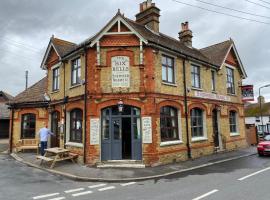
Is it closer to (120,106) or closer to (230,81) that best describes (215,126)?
(230,81)

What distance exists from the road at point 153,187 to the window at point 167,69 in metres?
5.29

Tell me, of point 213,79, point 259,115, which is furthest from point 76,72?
point 259,115

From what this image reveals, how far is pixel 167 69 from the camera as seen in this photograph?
14.7 metres

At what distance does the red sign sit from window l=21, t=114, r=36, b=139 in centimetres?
1666

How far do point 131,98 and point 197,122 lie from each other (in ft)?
18.4

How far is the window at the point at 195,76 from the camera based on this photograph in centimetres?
1655

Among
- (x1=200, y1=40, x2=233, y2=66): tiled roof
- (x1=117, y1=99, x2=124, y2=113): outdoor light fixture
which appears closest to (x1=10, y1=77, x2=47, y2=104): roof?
(x1=117, y1=99, x2=124, y2=113): outdoor light fixture

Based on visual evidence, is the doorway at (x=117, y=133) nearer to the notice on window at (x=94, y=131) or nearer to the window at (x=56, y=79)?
the notice on window at (x=94, y=131)

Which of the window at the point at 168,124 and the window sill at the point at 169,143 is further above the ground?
the window at the point at 168,124

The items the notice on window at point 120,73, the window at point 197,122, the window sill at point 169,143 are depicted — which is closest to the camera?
the notice on window at point 120,73

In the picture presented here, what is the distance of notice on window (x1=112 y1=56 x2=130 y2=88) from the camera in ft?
43.5

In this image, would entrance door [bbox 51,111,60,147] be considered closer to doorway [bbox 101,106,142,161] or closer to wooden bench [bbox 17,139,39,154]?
wooden bench [bbox 17,139,39,154]

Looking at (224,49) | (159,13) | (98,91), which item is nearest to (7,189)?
(98,91)

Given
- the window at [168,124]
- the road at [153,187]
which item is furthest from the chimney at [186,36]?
the road at [153,187]
